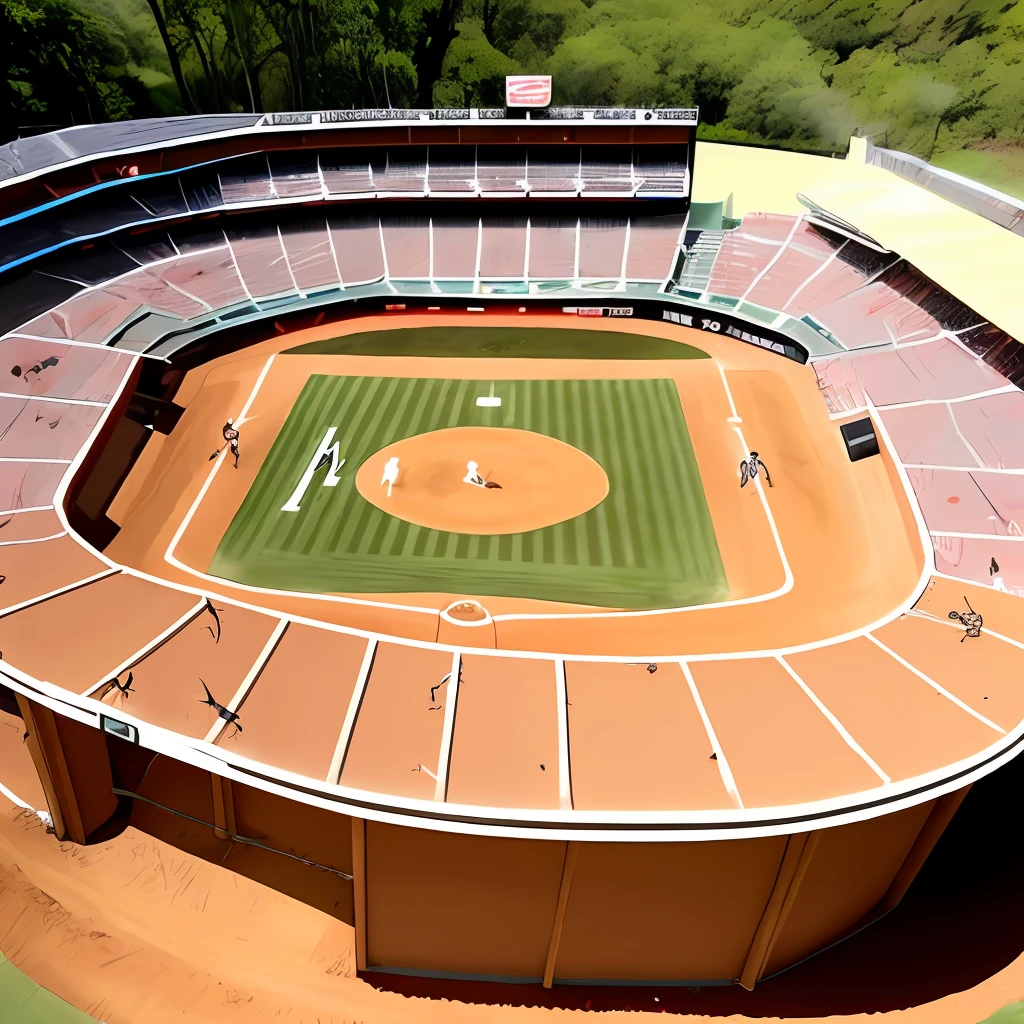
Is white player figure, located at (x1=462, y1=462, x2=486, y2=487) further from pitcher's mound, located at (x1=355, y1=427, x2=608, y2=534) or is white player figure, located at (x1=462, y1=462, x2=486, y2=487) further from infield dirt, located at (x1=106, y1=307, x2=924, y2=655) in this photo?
infield dirt, located at (x1=106, y1=307, x2=924, y2=655)

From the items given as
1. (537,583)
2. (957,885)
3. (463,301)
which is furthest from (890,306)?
(957,885)

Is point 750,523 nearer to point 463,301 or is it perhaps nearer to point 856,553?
point 856,553

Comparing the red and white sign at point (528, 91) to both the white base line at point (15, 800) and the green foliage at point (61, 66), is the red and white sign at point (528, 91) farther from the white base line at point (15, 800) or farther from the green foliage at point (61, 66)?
the white base line at point (15, 800)

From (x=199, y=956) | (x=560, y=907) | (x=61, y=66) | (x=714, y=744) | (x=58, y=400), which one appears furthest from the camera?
(x=61, y=66)

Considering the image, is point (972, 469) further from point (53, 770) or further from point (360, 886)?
point (53, 770)

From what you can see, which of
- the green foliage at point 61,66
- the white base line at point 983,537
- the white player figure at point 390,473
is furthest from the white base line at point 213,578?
the green foliage at point 61,66

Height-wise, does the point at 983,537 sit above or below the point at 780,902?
above

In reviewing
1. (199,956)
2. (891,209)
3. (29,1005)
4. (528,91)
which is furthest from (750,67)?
(29,1005)
